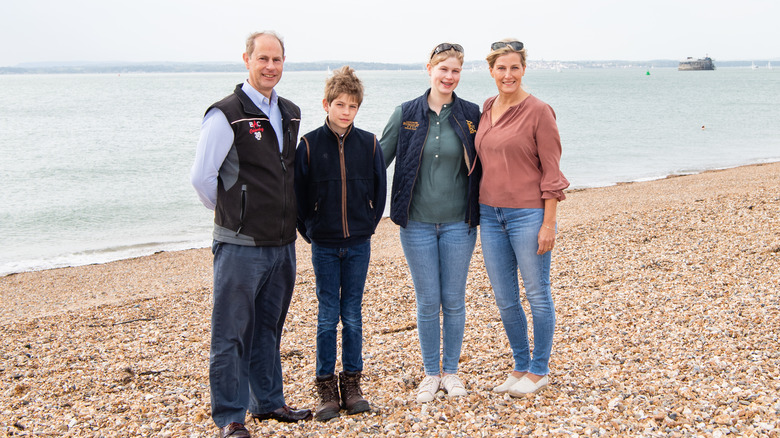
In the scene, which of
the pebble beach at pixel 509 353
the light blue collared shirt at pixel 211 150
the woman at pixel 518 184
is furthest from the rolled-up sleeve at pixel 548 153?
the light blue collared shirt at pixel 211 150

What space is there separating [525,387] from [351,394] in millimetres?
1275

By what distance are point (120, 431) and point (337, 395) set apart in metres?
1.60

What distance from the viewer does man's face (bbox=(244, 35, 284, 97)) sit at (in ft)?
12.1

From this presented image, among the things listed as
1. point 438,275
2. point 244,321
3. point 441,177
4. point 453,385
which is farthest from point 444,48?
point 453,385

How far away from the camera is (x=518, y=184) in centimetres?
397

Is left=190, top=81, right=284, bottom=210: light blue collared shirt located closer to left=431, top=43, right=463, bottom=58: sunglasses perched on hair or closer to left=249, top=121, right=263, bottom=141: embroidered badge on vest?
left=249, top=121, right=263, bottom=141: embroidered badge on vest

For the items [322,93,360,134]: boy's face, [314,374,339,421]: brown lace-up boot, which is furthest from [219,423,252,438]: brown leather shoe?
[322,93,360,134]: boy's face

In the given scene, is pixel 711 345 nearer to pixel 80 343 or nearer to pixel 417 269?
pixel 417 269

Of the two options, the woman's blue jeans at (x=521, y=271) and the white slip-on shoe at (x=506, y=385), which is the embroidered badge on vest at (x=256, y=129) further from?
the white slip-on shoe at (x=506, y=385)

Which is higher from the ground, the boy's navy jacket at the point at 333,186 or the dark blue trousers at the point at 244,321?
the boy's navy jacket at the point at 333,186

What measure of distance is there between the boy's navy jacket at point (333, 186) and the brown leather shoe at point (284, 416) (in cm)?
127

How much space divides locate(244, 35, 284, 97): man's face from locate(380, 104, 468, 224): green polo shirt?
1119mm

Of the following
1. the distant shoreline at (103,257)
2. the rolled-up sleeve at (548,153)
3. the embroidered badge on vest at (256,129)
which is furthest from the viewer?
the distant shoreline at (103,257)

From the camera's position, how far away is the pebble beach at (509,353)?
398 centimetres
